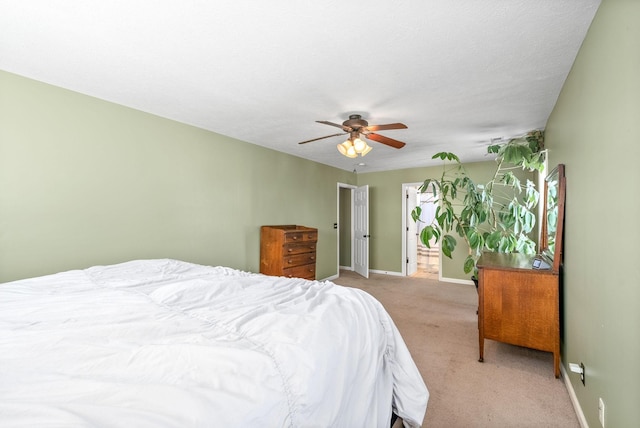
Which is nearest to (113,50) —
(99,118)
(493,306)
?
(99,118)

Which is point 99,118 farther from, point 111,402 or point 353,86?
point 111,402

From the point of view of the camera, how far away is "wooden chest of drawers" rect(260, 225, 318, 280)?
3.82 m

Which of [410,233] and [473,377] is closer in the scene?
[473,377]

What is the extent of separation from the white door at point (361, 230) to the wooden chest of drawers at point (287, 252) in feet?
6.64

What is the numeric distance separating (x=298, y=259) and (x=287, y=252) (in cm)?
24

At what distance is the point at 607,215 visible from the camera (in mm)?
1373


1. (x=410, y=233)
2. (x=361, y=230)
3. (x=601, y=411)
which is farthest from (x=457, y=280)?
(x=601, y=411)

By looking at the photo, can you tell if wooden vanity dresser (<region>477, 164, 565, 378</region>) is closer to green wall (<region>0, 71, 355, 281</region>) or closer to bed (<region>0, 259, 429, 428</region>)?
bed (<region>0, 259, 429, 428</region>)

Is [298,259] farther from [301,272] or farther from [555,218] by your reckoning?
[555,218]

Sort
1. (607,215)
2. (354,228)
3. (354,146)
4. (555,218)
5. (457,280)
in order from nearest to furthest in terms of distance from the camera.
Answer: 1. (607,215)
2. (555,218)
3. (354,146)
4. (457,280)
5. (354,228)

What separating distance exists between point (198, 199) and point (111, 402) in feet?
9.42

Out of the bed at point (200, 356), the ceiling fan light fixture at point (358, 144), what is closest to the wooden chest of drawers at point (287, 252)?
the ceiling fan light fixture at point (358, 144)

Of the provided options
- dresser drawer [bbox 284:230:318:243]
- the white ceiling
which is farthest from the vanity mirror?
dresser drawer [bbox 284:230:318:243]

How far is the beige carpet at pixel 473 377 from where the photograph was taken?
184 centimetres
